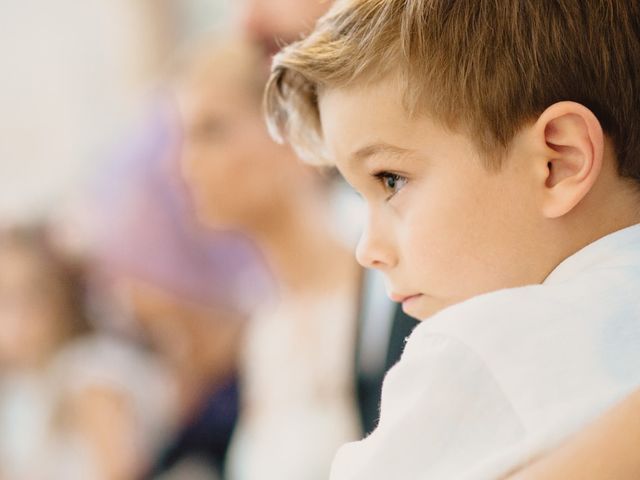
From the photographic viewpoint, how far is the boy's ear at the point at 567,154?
2.34 feet

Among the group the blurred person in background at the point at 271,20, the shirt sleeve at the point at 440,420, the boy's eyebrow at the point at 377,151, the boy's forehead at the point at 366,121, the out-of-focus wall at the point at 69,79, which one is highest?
the out-of-focus wall at the point at 69,79

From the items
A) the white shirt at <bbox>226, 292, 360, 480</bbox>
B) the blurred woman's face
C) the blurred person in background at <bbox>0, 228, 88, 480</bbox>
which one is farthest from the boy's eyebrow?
the blurred person in background at <bbox>0, 228, 88, 480</bbox>

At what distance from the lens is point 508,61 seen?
725 mm

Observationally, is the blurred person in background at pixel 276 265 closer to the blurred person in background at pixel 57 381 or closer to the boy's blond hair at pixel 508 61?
the blurred person in background at pixel 57 381

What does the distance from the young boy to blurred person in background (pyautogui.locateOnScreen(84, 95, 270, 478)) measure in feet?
4.46

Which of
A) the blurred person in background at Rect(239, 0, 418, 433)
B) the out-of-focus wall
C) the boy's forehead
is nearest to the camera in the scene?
the boy's forehead

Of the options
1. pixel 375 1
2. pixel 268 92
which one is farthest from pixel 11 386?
pixel 375 1

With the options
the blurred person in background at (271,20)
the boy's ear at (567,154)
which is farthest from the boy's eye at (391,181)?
the blurred person in background at (271,20)

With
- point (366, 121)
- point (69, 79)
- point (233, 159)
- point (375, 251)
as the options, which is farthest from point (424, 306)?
point (69, 79)

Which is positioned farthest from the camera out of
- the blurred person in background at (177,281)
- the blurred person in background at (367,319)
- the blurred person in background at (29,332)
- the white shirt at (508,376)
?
the blurred person in background at (29,332)

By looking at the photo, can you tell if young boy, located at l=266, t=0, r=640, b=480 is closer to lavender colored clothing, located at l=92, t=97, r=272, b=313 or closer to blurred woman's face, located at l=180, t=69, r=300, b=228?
blurred woman's face, located at l=180, t=69, r=300, b=228

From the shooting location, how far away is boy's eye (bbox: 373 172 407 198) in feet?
2.58

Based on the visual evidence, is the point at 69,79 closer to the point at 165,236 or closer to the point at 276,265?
the point at 165,236

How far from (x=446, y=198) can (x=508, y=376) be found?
16cm
